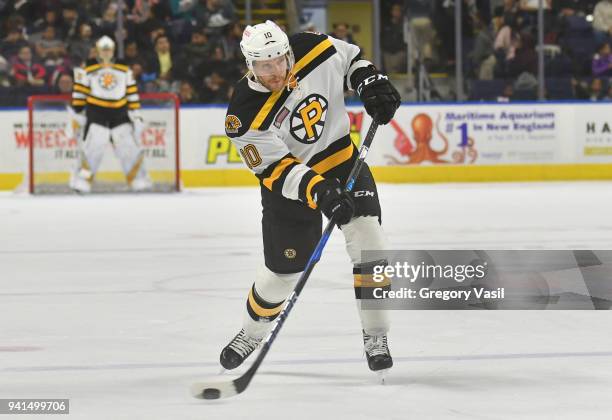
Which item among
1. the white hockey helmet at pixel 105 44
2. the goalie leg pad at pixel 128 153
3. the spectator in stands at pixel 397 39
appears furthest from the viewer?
the spectator in stands at pixel 397 39

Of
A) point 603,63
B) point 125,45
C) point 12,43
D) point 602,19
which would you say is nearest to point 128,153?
point 125,45

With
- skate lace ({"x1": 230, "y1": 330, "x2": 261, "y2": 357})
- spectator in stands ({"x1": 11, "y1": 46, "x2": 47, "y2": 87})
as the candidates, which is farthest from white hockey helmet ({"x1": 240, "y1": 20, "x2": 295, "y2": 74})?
spectator in stands ({"x1": 11, "y1": 46, "x2": 47, "y2": 87})

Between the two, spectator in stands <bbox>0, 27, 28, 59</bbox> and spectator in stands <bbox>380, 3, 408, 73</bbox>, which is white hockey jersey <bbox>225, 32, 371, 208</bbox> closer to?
spectator in stands <bbox>0, 27, 28, 59</bbox>

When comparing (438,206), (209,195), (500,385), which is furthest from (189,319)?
(209,195)

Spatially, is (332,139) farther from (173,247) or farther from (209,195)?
(209,195)

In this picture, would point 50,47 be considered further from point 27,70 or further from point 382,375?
point 382,375

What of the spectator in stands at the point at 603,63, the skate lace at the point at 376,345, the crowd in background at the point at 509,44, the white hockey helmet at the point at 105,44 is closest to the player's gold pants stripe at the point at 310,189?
the skate lace at the point at 376,345

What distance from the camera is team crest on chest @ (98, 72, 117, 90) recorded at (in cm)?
1155

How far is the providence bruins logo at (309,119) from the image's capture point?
3.67 meters

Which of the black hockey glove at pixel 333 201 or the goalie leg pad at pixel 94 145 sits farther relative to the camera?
the goalie leg pad at pixel 94 145

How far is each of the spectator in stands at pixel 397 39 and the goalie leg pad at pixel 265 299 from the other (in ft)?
30.3

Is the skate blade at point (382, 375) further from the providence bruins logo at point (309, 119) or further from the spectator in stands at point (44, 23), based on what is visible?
the spectator in stands at point (44, 23)

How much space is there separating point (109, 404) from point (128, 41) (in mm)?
9690

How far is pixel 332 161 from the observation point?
3.83m
